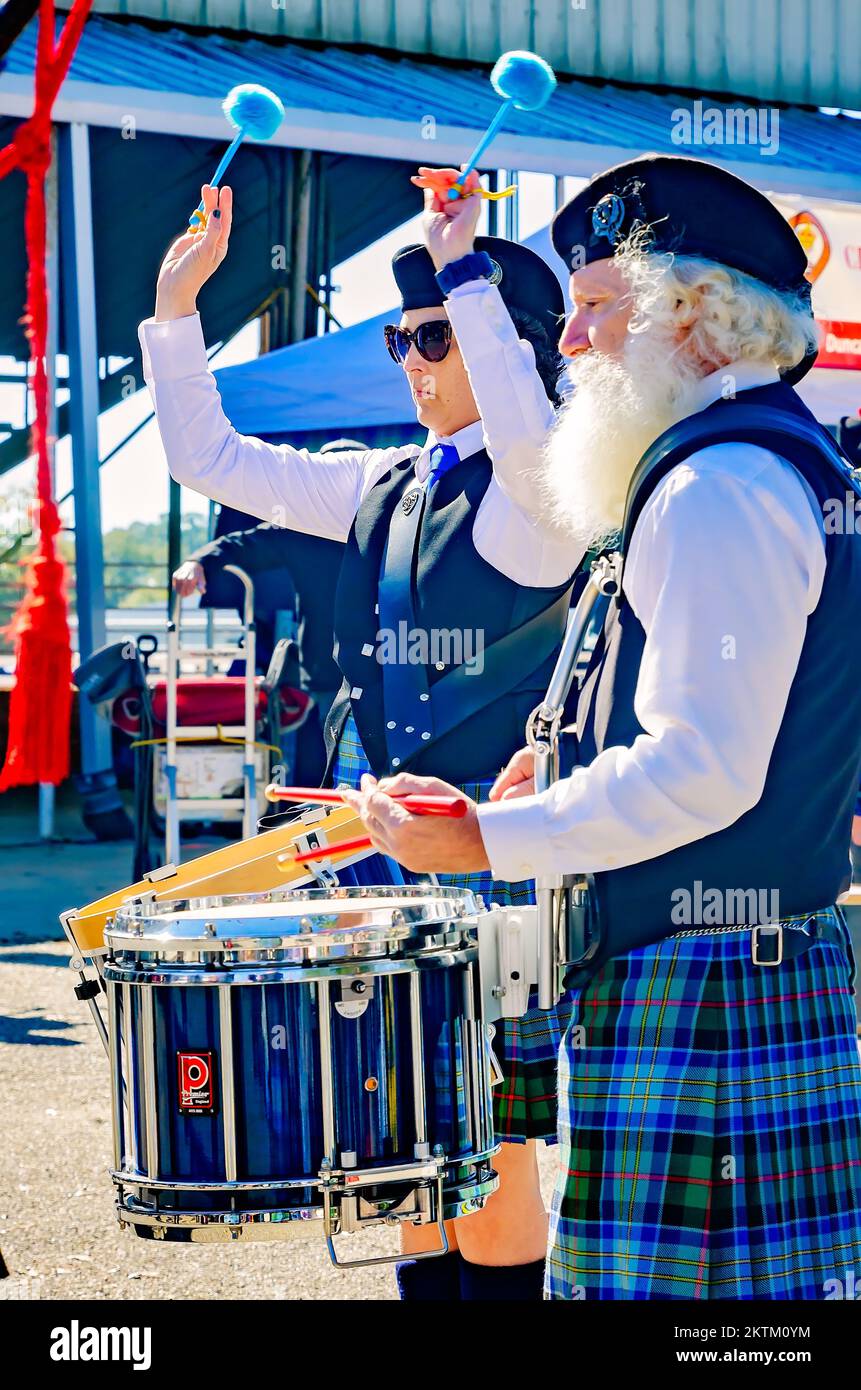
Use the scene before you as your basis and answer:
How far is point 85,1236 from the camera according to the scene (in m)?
3.27

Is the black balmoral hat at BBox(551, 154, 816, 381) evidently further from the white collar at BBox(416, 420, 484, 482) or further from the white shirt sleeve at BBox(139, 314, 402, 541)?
the white shirt sleeve at BBox(139, 314, 402, 541)

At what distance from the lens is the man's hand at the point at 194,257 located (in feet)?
8.70

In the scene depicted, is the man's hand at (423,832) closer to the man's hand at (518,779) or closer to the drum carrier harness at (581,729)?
the drum carrier harness at (581,729)

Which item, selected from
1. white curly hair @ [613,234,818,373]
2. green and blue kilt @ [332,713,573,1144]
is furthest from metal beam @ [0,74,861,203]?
white curly hair @ [613,234,818,373]

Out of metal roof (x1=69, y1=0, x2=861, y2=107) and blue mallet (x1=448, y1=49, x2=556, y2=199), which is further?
metal roof (x1=69, y1=0, x2=861, y2=107)

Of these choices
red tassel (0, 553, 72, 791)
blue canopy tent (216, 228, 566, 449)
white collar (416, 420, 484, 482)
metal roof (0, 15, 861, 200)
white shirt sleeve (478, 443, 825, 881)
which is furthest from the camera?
metal roof (0, 15, 861, 200)

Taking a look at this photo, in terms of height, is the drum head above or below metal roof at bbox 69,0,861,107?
below

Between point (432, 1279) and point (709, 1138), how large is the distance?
1075 millimetres

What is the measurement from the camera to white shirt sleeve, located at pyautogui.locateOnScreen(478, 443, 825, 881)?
1.57 metres

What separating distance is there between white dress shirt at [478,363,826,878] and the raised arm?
1.32 meters

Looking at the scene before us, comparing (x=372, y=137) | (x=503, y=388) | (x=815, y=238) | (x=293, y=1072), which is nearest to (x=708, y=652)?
(x=293, y=1072)
